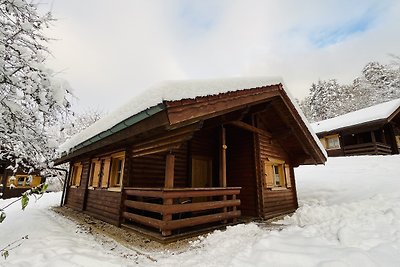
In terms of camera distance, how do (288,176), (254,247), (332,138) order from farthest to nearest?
(332,138), (288,176), (254,247)

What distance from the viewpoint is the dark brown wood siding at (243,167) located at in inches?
323

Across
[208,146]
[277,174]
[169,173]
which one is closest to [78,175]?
[208,146]

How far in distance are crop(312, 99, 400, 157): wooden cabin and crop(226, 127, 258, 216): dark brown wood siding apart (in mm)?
15072

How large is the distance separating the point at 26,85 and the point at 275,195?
8434 mm

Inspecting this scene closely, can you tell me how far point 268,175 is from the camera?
8664 mm

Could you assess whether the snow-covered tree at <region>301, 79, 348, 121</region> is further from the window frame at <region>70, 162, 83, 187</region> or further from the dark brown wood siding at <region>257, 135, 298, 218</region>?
the window frame at <region>70, 162, 83, 187</region>

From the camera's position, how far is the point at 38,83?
3.37m

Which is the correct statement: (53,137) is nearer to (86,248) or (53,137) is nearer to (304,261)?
(86,248)

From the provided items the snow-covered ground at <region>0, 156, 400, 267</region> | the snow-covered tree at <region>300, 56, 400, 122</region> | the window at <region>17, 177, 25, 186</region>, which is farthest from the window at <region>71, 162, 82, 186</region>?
the snow-covered tree at <region>300, 56, 400, 122</region>

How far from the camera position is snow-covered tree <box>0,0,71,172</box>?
135 inches

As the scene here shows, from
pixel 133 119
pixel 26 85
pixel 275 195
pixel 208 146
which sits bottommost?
pixel 275 195

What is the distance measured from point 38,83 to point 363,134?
25.1 m

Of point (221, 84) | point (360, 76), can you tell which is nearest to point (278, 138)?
point (221, 84)

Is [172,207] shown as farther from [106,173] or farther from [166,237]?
[106,173]
